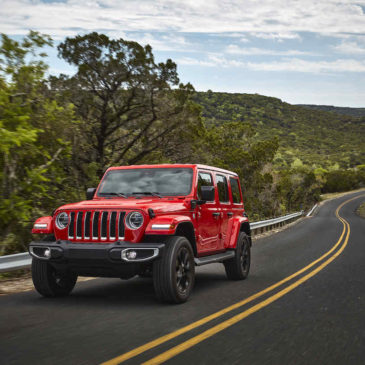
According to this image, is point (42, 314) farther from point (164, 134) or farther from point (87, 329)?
point (164, 134)

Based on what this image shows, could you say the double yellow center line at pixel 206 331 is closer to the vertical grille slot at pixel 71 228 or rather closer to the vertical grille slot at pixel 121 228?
the vertical grille slot at pixel 121 228

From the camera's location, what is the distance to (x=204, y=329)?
17.1 ft

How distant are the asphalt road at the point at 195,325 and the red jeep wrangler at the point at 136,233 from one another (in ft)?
1.24

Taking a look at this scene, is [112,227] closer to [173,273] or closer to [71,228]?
[71,228]

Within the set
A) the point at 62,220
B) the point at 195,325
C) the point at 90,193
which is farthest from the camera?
the point at 90,193

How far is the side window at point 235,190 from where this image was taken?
9.98 meters

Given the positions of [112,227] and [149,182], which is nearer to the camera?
[112,227]

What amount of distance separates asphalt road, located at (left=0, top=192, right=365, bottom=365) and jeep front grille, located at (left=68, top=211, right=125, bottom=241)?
91 cm

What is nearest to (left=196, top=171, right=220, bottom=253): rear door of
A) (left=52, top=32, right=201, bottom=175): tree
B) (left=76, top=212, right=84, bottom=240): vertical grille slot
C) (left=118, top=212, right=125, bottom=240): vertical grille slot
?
(left=118, top=212, right=125, bottom=240): vertical grille slot

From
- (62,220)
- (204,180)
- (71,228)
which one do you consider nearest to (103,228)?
(71,228)

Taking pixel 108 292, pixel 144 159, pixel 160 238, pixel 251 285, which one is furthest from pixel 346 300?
pixel 144 159

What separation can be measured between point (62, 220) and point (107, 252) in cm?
102

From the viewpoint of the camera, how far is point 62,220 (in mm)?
6832

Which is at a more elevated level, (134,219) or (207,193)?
(207,193)
